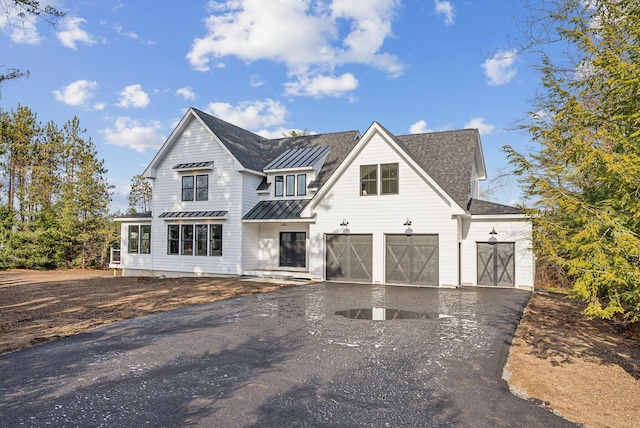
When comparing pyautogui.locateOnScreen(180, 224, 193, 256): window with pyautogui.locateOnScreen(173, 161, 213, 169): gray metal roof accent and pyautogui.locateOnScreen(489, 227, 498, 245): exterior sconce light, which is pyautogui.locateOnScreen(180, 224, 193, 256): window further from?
pyautogui.locateOnScreen(489, 227, 498, 245): exterior sconce light

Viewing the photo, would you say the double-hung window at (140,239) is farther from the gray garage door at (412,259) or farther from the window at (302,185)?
the gray garage door at (412,259)

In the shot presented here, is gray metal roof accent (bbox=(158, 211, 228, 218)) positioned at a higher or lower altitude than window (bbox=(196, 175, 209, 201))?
lower

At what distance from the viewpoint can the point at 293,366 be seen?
5.85 m

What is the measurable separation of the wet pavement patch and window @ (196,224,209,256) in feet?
38.5

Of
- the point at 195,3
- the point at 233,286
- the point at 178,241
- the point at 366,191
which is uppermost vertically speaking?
the point at 195,3

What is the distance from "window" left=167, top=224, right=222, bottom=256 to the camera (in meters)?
19.9

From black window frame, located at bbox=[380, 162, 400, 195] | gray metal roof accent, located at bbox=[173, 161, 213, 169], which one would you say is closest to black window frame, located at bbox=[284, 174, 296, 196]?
gray metal roof accent, located at bbox=[173, 161, 213, 169]

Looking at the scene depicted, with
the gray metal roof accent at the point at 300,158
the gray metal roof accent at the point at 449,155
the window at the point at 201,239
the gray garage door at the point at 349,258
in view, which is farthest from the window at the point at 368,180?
the window at the point at 201,239

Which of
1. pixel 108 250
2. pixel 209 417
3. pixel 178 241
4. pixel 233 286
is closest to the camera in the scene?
pixel 209 417

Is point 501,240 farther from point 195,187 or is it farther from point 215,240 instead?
point 195,187

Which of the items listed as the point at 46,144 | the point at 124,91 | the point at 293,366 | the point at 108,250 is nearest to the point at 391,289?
the point at 293,366

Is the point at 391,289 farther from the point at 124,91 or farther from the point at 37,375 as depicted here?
the point at 124,91

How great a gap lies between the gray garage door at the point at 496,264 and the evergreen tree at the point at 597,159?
32.0 ft

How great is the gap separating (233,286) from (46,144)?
23.5 meters
